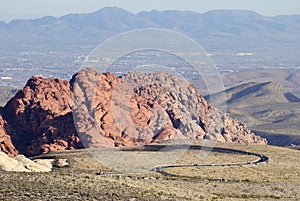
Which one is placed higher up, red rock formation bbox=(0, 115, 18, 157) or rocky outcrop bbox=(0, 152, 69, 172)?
rocky outcrop bbox=(0, 152, 69, 172)

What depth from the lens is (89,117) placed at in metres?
80.7

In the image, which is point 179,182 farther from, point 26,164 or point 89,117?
point 89,117

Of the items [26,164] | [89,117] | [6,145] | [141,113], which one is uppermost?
[141,113]

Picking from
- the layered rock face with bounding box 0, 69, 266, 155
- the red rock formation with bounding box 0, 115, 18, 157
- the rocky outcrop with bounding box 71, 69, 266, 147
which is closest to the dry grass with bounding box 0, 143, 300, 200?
the layered rock face with bounding box 0, 69, 266, 155

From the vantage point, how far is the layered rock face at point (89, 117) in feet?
263

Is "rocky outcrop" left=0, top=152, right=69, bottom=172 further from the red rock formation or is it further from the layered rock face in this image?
the layered rock face

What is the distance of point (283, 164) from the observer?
71.5 m

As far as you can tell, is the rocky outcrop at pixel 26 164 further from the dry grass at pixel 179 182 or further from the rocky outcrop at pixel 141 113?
the rocky outcrop at pixel 141 113

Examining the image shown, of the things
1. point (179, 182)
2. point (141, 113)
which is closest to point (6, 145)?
point (141, 113)

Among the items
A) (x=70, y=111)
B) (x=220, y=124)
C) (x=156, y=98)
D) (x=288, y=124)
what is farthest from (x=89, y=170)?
(x=288, y=124)

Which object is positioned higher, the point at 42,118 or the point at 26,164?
the point at 26,164

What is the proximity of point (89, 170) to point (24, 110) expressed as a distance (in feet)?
85.4

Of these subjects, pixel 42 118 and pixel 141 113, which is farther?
pixel 141 113

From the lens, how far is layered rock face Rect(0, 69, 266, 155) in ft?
263
